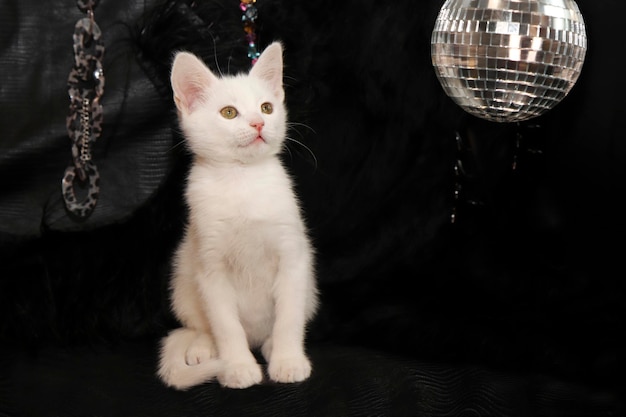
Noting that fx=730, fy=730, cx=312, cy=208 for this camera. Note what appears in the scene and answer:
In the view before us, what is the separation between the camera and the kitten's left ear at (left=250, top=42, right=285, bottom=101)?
1.30 meters

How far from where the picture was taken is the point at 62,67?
4.60 feet

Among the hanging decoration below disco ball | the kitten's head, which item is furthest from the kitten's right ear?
the hanging decoration below disco ball

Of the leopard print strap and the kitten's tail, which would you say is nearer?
the kitten's tail

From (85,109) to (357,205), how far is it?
57 centimetres

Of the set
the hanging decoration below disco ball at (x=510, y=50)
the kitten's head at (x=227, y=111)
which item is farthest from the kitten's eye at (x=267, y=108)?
the hanging decoration below disco ball at (x=510, y=50)

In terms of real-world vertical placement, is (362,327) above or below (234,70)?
below

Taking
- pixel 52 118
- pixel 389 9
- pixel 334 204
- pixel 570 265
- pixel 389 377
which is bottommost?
pixel 389 377

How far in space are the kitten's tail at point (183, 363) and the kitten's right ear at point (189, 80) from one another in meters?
Result: 0.41

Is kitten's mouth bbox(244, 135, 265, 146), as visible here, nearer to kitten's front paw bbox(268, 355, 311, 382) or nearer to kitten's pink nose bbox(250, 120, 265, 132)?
kitten's pink nose bbox(250, 120, 265, 132)

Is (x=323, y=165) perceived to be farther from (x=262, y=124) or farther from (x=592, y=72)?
(x=592, y=72)

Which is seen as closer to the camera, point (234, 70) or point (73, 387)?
point (73, 387)

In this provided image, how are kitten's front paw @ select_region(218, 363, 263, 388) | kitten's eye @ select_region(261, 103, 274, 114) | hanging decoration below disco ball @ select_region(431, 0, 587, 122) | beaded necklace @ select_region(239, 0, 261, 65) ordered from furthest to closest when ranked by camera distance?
beaded necklace @ select_region(239, 0, 261, 65) < kitten's eye @ select_region(261, 103, 274, 114) < kitten's front paw @ select_region(218, 363, 263, 388) < hanging decoration below disco ball @ select_region(431, 0, 587, 122)

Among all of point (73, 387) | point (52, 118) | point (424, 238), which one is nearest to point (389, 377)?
point (424, 238)

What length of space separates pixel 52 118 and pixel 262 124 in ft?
1.47
